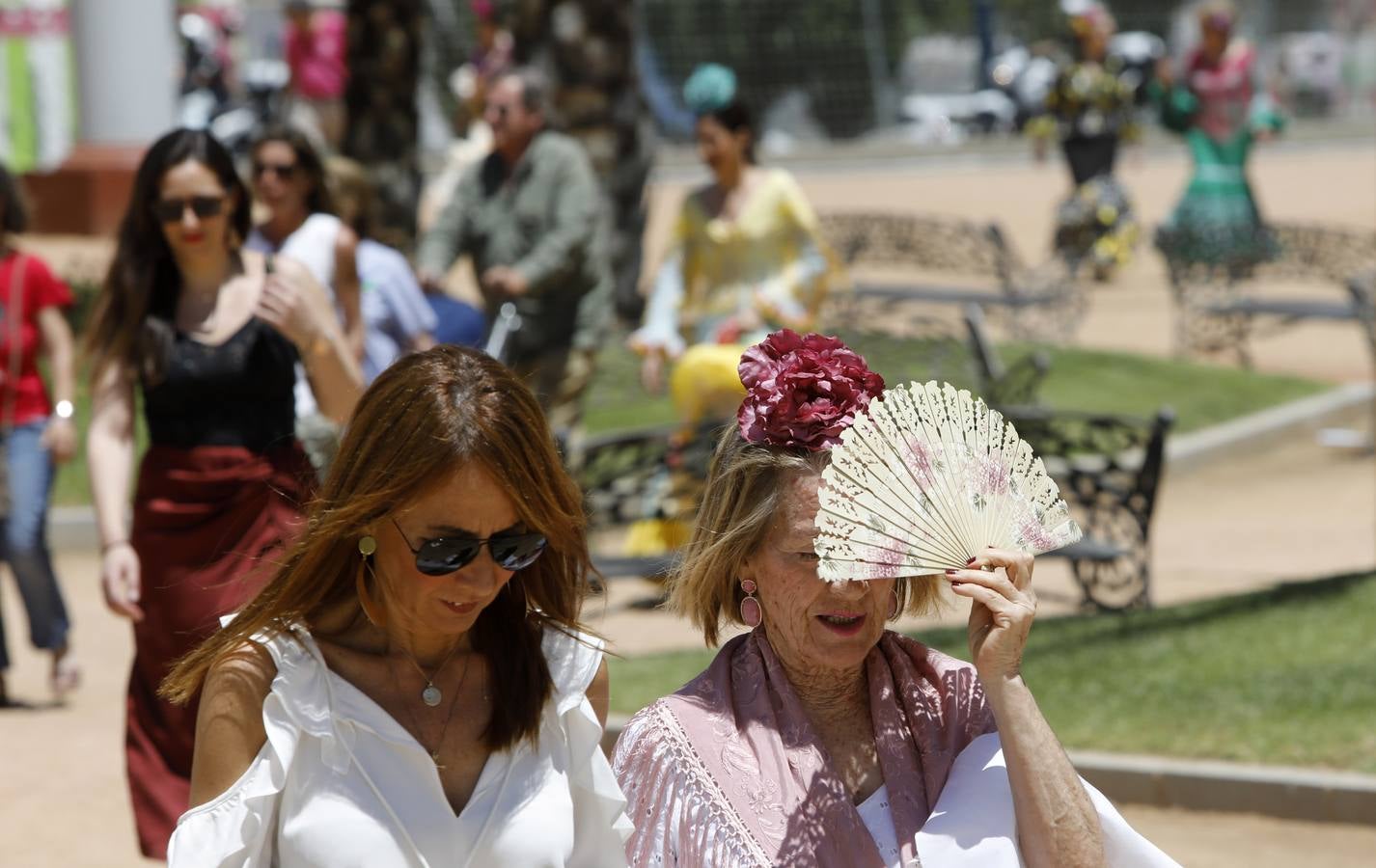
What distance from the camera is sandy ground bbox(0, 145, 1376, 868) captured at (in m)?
5.93

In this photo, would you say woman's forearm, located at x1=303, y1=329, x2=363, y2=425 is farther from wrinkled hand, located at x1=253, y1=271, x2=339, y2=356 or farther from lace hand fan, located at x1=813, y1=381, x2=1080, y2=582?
lace hand fan, located at x1=813, y1=381, x2=1080, y2=582

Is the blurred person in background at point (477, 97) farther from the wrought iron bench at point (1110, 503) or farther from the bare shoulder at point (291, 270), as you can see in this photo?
the bare shoulder at point (291, 270)

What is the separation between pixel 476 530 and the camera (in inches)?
111

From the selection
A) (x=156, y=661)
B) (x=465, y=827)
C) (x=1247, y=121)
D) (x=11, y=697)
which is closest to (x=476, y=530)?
(x=465, y=827)

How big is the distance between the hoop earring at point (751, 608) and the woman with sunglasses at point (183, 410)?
1909mm

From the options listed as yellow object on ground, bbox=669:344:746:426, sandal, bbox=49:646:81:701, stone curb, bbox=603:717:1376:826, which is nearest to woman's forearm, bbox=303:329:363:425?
stone curb, bbox=603:717:1376:826

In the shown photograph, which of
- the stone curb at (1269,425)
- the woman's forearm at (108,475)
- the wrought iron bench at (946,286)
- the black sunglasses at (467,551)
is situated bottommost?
the stone curb at (1269,425)

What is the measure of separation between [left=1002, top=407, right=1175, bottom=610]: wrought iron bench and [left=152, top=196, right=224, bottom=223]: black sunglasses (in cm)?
391

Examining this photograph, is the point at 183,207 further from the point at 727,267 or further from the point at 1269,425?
the point at 1269,425

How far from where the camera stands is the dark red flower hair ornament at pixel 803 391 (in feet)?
10.1

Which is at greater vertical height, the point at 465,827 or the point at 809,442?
the point at 809,442

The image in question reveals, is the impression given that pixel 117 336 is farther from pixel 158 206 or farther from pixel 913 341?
pixel 913 341

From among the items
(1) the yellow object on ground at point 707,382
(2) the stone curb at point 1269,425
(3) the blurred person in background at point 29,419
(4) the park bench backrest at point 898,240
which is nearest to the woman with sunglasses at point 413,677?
(3) the blurred person in background at point 29,419

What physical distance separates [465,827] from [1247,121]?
14.9 meters
